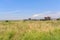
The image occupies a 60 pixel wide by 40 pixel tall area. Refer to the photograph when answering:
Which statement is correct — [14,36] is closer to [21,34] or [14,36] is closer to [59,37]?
[21,34]

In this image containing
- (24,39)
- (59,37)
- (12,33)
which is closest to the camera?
(59,37)

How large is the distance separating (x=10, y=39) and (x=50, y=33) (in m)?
3.14

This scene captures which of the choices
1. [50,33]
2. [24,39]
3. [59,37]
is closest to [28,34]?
[24,39]

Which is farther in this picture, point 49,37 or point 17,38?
point 17,38

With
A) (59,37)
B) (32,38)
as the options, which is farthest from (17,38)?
(59,37)

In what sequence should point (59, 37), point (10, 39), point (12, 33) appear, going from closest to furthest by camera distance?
point (59, 37)
point (10, 39)
point (12, 33)

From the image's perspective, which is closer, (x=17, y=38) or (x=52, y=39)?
(x=52, y=39)

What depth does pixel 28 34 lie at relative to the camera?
13211 millimetres

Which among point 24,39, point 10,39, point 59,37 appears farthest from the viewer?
point 10,39

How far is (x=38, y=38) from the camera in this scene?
1225 cm

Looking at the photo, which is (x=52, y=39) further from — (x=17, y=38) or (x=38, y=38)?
(x=17, y=38)

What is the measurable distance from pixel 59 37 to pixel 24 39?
2.56 meters

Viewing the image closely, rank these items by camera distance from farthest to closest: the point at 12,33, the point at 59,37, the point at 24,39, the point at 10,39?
the point at 12,33, the point at 10,39, the point at 24,39, the point at 59,37

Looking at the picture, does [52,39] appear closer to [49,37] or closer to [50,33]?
[49,37]
